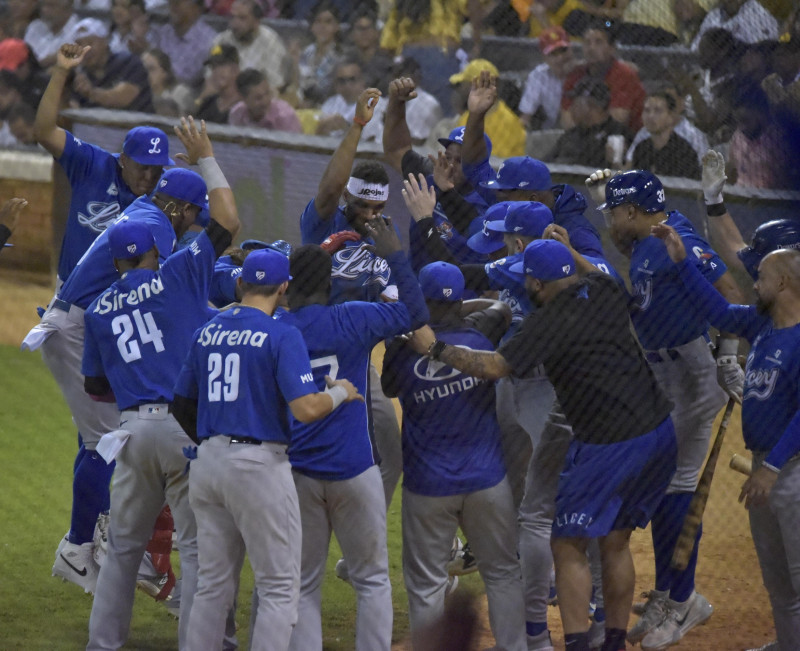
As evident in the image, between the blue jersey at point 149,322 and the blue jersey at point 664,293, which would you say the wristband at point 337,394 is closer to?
the blue jersey at point 149,322

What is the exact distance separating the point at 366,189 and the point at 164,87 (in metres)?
4.89

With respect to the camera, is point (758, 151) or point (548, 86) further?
point (548, 86)

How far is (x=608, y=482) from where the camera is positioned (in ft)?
13.1

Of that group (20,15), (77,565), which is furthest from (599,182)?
(20,15)

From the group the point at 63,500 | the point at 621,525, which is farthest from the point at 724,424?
the point at 63,500

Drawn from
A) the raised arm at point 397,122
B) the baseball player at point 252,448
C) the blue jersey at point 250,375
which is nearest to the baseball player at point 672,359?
the raised arm at point 397,122

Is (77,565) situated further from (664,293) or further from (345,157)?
(664,293)

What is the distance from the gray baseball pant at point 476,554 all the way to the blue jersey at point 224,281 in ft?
3.62

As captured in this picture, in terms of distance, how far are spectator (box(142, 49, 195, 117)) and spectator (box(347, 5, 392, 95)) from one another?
130 centimetres

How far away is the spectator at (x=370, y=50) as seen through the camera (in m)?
8.66

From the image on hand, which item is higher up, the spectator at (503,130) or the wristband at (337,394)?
the wristband at (337,394)

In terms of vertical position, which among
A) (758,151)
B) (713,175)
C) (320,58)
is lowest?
(320,58)

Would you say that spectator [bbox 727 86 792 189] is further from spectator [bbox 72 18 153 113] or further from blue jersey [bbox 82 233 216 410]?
spectator [bbox 72 18 153 113]

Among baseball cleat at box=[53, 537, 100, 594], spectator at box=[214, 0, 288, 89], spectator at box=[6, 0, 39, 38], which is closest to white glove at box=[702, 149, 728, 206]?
baseball cleat at box=[53, 537, 100, 594]
